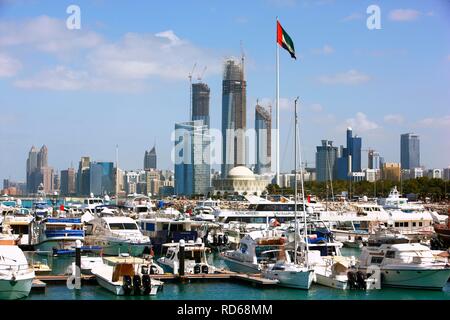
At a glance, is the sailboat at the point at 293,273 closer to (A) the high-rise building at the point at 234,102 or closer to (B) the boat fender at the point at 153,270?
(B) the boat fender at the point at 153,270

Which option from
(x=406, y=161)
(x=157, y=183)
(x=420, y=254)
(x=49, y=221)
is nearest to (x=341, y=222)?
(x=49, y=221)

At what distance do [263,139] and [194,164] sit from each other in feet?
97.1

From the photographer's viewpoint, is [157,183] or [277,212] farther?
[157,183]

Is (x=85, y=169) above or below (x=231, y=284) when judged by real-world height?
above

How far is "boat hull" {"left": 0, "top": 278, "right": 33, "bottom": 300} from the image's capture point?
42.0 feet

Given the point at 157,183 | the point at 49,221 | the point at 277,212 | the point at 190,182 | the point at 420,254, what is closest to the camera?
the point at 420,254

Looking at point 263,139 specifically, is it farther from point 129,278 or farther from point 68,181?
point 129,278

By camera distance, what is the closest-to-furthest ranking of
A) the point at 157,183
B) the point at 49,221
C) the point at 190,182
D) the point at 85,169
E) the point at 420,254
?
the point at 420,254
the point at 49,221
the point at 85,169
the point at 157,183
the point at 190,182

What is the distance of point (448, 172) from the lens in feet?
209

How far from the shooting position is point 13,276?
12.8m

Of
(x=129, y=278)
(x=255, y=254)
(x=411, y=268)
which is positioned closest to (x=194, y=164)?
(x=255, y=254)

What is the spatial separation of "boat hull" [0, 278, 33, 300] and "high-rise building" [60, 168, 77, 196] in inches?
1610
